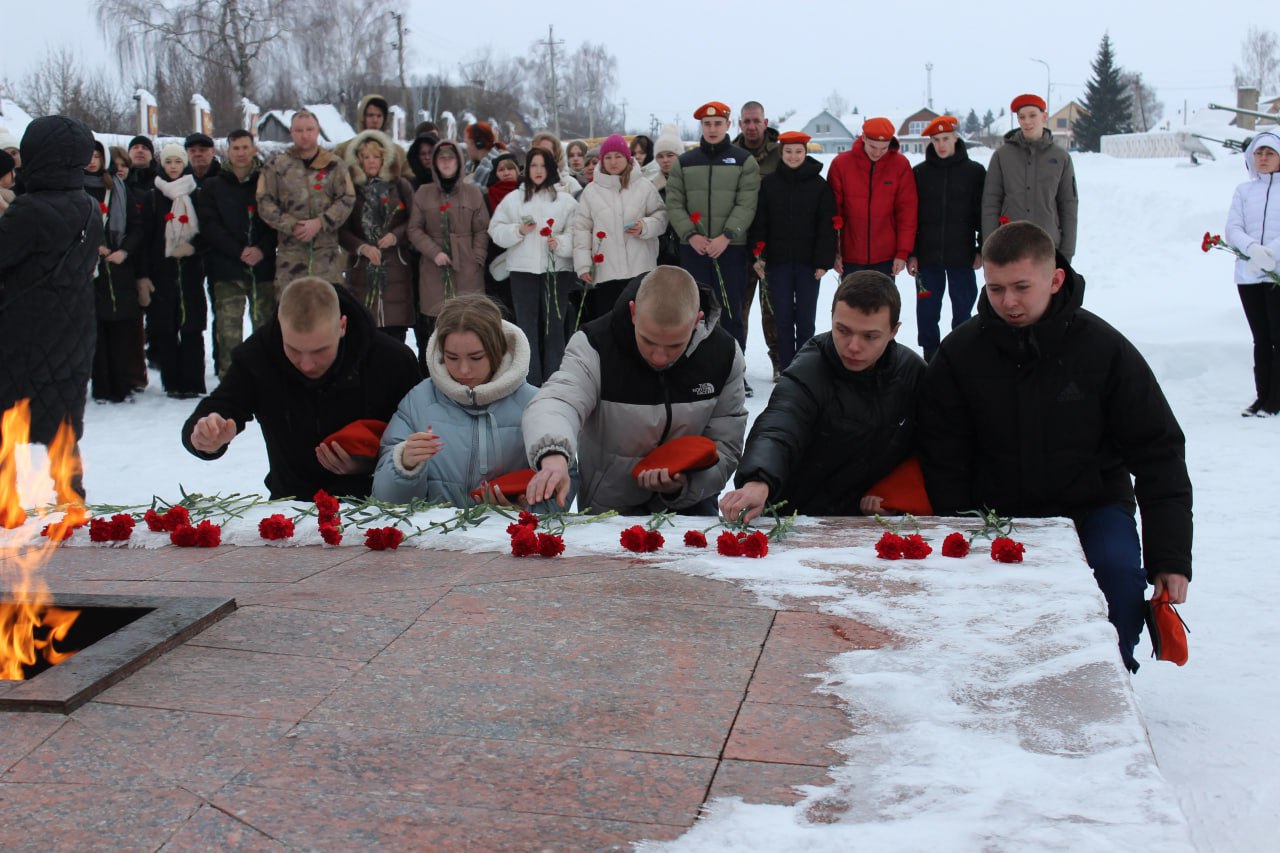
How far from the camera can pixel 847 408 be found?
179 inches

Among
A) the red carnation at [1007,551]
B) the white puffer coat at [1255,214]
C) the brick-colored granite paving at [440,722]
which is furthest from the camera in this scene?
the white puffer coat at [1255,214]

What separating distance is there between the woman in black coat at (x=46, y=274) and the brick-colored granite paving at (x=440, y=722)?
9.40 ft

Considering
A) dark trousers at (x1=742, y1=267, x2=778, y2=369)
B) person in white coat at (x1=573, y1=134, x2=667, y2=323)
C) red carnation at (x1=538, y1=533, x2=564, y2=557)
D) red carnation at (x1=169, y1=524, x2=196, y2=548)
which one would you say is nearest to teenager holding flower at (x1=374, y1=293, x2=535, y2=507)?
red carnation at (x1=169, y1=524, x2=196, y2=548)

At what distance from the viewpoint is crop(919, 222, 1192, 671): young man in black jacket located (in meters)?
4.05

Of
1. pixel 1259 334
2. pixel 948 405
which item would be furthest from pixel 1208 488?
pixel 948 405

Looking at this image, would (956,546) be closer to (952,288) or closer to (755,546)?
(755,546)

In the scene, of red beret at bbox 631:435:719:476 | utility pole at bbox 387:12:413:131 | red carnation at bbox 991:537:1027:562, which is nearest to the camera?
red carnation at bbox 991:537:1027:562

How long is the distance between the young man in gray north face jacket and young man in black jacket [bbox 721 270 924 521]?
388 mm

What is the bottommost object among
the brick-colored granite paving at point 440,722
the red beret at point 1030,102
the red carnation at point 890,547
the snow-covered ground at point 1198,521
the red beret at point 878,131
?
the snow-covered ground at point 1198,521

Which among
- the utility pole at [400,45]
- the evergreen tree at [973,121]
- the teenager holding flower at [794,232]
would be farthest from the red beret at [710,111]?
the evergreen tree at [973,121]

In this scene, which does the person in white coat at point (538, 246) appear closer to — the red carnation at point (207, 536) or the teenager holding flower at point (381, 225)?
the teenager holding flower at point (381, 225)

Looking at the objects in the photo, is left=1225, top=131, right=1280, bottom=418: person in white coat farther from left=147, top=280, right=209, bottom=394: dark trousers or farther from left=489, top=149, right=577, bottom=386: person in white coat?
left=147, top=280, right=209, bottom=394: dark trousers

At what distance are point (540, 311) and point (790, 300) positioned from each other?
1.90 metres

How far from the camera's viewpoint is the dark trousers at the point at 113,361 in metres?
9.82
